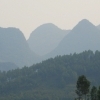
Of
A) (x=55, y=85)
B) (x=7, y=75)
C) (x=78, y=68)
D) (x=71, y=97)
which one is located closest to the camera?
(x=71, y=97)

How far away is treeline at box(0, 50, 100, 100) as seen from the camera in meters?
152

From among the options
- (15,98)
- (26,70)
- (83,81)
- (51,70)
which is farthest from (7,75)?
(83,81)

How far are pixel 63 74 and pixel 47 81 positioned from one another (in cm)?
751

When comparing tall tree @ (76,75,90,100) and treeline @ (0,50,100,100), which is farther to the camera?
treeline @ (0,50,100,100)

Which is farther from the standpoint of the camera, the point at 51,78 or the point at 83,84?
the point at 51,78

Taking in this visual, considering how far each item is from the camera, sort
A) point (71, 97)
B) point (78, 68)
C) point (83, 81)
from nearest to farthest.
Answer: point (83, 81), point (71, 97), point (78, 68)

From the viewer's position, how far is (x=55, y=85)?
166 m

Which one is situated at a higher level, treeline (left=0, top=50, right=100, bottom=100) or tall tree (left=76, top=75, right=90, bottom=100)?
treeline (left=0, top=50, right=100, bottom=100)

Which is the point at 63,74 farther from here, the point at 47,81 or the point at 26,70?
the point at 26,70

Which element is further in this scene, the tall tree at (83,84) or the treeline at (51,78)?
the treeline at (51,78)

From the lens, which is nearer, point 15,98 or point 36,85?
point 15,98

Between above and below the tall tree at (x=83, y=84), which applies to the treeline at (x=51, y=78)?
above

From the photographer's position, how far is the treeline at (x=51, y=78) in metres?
152

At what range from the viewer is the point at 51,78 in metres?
176
